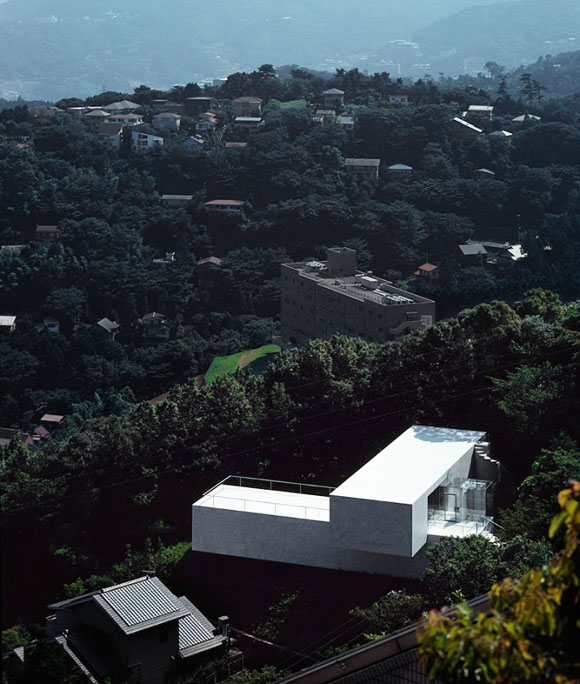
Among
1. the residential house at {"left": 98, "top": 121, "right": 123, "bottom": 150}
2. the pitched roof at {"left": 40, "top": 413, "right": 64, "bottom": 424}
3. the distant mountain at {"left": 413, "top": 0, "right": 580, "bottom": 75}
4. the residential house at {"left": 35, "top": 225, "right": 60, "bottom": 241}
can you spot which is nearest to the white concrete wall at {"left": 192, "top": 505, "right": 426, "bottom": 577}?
the pitched roof at {"left": 40, "top": 413, "right": 64, "bottom": 424}

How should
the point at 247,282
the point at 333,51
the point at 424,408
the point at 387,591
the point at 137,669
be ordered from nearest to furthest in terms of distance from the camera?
the point at 137,669
the point at 387,591
the point at 424,408
the point at 247,282
the point at 333,51

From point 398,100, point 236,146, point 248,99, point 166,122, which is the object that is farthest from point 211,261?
point 398,100

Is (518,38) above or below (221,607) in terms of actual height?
above

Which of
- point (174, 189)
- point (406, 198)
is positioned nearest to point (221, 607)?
point (406, 198)

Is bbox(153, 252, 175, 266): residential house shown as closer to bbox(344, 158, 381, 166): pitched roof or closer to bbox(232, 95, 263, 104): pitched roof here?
bbox(344, 158, 381, 166): pitched roof

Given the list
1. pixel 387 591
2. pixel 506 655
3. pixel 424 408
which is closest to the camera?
pixel 506 655

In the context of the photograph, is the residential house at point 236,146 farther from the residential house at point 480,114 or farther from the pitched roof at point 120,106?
the residential house at point 480,114

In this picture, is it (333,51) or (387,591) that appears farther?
(333,51)

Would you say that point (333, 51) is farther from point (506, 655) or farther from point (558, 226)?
point (506, 655)
